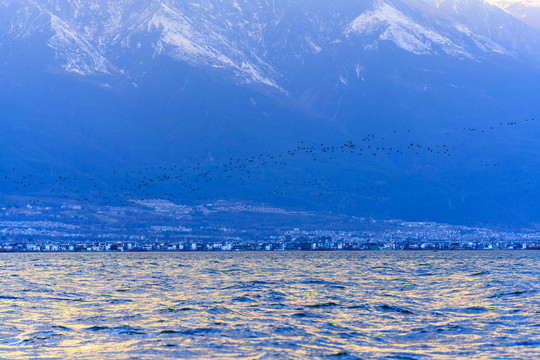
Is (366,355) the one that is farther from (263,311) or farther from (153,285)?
(153,285)

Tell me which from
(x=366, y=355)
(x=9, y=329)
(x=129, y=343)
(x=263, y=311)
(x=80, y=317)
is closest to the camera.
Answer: (x=366, y=355)

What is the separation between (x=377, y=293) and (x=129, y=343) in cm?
3549

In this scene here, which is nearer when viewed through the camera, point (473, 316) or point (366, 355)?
point (366, 355)

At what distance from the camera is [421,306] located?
65.5 metres

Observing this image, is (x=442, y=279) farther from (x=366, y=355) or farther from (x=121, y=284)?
(x=366, y=355)

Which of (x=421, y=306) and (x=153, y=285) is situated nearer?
(x=421, y=306)

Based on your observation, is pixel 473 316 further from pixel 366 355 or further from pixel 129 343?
pixel 129 343

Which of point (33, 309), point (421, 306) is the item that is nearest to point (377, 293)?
point (421, 306)

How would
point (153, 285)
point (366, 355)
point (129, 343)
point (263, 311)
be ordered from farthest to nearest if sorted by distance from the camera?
point (153, 285), point (263, 311), point (129, 343), point (366, 355)

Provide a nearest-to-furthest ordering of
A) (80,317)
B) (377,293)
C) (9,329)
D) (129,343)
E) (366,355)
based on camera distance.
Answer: (366,355) < (129,343) < (9,329) < (80,317) < (377,293)

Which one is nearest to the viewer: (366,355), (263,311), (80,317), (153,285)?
(366,355)

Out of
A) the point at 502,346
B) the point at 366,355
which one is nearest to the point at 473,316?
the point at 502,346

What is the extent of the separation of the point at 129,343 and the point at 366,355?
1320cm

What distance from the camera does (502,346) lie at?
46250 millimetres
